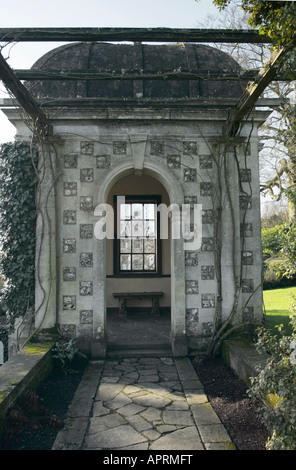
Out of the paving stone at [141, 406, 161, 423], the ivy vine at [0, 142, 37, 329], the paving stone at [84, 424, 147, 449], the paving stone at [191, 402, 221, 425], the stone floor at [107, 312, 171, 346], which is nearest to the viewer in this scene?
the paving stone at [84, 424, 147, 449]

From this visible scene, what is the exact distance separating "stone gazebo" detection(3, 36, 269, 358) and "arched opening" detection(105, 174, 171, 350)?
2.77m

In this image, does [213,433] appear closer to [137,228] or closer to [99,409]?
[99,409]

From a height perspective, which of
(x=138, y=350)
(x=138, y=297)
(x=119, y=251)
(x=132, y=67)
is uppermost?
(x=132, y=67)

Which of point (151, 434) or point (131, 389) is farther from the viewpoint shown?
point (131, 389)

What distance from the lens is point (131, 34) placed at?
4.29 metres

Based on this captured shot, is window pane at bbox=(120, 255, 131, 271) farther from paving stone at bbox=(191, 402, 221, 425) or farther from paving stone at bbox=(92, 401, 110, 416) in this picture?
paving stone at bbox=(191, 402, 221, 425)

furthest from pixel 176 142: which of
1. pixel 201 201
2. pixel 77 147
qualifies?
pixel 77 147

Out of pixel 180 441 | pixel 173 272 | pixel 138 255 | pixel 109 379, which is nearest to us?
pixel 180 441

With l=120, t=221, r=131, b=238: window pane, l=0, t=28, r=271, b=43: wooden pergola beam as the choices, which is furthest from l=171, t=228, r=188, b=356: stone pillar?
l=120, t=221, r=131, b=238: window pane

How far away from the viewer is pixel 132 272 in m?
9.62

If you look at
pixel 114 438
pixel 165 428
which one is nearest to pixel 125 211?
pixel 165 428

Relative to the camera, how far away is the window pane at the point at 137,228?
9688 millimetres

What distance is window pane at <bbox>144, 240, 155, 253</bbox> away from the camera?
31.9 feet

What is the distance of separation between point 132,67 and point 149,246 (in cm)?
458
